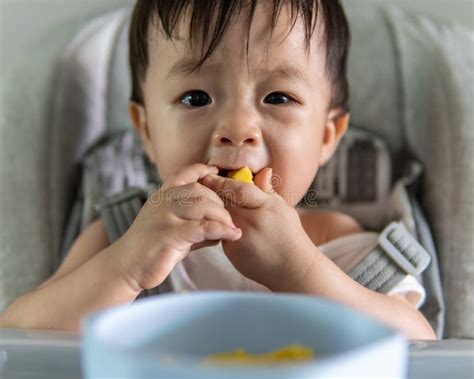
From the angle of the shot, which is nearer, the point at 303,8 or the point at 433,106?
the point at 303,8

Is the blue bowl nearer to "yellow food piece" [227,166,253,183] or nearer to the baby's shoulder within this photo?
"yellow food piece" [227,166,253,183]

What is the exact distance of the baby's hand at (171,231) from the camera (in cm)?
67

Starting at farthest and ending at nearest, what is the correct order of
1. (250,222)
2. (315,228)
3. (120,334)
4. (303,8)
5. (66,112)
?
(66,112)
(315,228)
(303,8)
(250,222)
(120,334)

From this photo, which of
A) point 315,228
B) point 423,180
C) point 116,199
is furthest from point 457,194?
point 116,199

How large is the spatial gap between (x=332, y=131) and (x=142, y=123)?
27 cm

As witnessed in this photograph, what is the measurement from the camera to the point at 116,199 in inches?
37.6

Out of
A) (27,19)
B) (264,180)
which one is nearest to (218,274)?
(264,180)

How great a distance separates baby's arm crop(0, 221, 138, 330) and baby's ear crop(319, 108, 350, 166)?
39 centimetres

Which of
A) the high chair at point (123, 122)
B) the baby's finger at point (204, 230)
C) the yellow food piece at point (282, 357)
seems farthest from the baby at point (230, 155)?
the yellow food piece at point (282, 357)

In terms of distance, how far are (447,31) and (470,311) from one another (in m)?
0.45

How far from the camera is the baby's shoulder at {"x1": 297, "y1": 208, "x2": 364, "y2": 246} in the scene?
992 mm

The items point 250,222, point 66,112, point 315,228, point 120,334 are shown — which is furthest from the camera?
point 66,112

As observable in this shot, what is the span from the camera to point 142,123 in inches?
40.4

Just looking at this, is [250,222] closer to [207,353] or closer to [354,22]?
[207,353]
